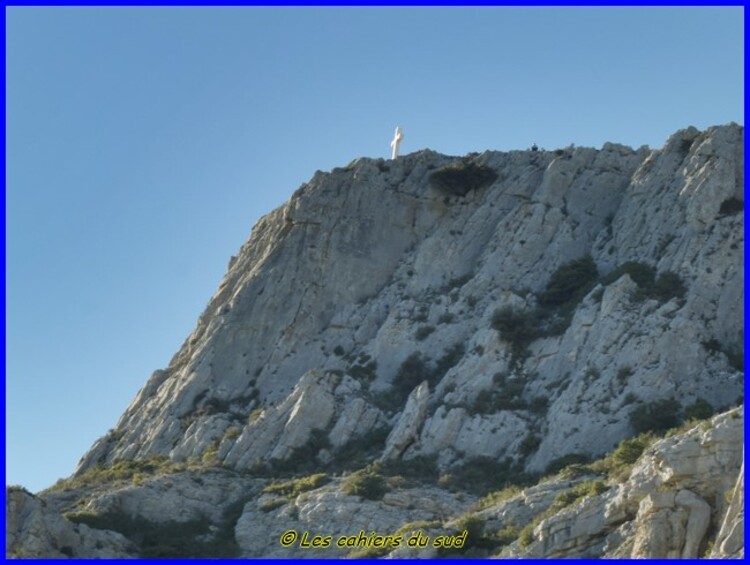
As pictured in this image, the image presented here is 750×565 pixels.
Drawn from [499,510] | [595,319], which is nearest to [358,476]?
[499,510]

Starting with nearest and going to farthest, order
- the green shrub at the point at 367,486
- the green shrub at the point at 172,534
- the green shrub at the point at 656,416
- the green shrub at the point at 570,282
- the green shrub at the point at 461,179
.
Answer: the green shrub at the point at 172,534 → the green shrub at the point at 367,486 → the green shrub at the point at 656,416 → the green shrub at the point at 570,282 → the green shrub at the point at 461,179

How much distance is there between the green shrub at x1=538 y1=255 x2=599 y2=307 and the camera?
58406mm

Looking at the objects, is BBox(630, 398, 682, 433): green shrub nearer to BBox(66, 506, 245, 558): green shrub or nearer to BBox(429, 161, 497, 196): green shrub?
BBox(66, 506, 245, 558): green shrub

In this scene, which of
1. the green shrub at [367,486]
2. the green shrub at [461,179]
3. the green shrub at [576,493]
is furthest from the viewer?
the green shrub at [461,179]

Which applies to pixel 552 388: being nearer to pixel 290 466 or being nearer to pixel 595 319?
pixel 595 319

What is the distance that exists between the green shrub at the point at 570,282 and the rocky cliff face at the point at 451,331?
0.09 m

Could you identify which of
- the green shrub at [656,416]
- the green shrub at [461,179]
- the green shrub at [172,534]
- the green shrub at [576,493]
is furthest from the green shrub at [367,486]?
the green shrub at [461,179]

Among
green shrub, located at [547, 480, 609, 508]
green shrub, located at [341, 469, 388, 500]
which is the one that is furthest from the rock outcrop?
green shrub, located at [341, 469, 388, 500]

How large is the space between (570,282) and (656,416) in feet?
38.5

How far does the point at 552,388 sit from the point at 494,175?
17531mm

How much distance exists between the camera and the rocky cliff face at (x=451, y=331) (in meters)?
50.1

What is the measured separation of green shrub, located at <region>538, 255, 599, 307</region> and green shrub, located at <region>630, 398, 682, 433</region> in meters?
9.14

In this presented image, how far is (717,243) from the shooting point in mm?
55844

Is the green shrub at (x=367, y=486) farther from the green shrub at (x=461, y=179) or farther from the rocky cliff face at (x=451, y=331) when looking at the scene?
the green shrub at (x=461, y=179)
